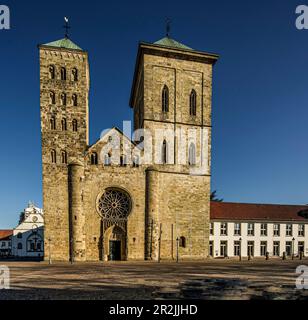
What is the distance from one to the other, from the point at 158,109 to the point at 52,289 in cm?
2222

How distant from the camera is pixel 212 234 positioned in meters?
36.0

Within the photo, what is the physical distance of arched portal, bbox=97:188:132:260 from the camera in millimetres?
26742

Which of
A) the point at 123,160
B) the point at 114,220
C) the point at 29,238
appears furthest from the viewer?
the point at 29,238

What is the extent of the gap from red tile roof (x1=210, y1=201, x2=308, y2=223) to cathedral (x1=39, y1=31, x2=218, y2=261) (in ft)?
32.3

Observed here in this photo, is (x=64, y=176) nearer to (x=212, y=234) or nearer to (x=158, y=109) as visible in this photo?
(x=158, y=109)

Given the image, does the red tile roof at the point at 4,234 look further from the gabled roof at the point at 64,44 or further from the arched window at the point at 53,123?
the gabled roof at the point at 64,44

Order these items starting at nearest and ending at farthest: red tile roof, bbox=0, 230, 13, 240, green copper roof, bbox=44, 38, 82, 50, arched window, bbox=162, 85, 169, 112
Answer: green copper roof, bbox=44, 38, 82, 50, arched window, bbox=162, 85, 169, 112, red tile roof, bbox=0, 230, 13, 240

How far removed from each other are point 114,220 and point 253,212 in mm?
23421

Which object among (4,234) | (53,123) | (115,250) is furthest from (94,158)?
(4,234)

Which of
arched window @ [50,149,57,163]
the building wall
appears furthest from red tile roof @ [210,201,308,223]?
arched window @ [50,149,57,163]

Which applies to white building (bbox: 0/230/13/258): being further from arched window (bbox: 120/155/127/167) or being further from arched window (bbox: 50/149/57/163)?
arched window (bbox: 120/155/127/167)

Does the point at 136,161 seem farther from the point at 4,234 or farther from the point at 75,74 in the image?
the point at 4,234

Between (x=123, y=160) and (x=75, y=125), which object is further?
(x=75, y=125)

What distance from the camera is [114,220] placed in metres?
27.1
